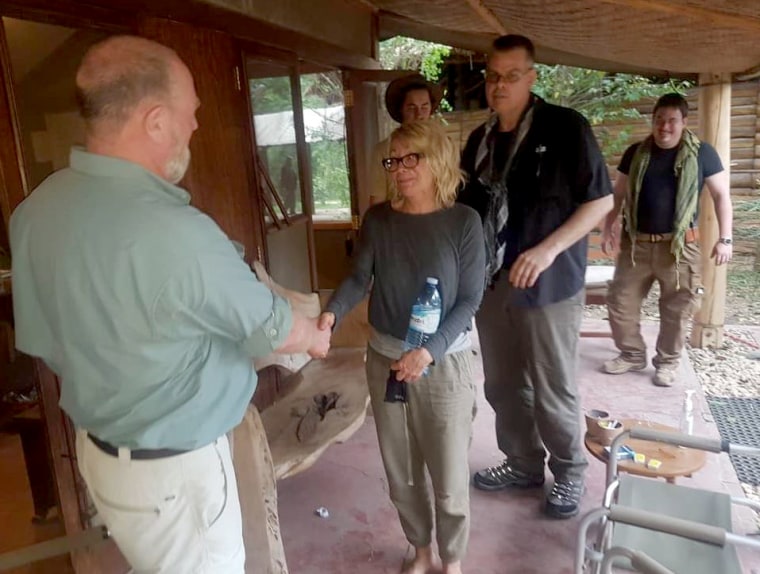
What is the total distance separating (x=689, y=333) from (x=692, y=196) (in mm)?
1612

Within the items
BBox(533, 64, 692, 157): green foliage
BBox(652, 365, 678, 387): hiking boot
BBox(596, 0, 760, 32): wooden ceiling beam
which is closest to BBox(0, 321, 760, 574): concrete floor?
BBox(652, 365, 678, 387): hiking boot

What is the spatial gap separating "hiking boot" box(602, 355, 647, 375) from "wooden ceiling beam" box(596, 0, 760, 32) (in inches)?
97.6

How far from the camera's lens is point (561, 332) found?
2469 millimetres

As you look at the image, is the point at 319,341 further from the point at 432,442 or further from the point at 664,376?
the point at 664,376

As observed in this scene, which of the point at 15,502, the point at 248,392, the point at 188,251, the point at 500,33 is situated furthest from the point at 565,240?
the point at 500,33

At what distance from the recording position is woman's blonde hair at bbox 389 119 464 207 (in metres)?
1.95

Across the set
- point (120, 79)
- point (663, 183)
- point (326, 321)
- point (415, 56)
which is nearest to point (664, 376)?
point (663, 183)

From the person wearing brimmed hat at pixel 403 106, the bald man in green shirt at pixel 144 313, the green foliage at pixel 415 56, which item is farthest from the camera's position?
the green foliage at pixel 415 56

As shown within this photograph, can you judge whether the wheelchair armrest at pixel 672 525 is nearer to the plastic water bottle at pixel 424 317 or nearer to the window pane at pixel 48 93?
the plastic water bottle at pixel 424 317

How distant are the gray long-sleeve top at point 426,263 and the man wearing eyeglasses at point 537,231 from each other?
0.33 m

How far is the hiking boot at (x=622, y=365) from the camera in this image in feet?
14.6

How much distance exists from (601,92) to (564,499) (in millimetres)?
6344

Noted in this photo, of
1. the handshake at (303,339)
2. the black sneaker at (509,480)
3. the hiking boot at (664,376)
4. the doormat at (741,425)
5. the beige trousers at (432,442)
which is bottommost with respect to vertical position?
the doormat at (741,425)

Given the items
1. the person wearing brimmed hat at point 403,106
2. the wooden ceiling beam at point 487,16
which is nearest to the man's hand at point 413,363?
the person wearing brimmed hat at point 403,106
